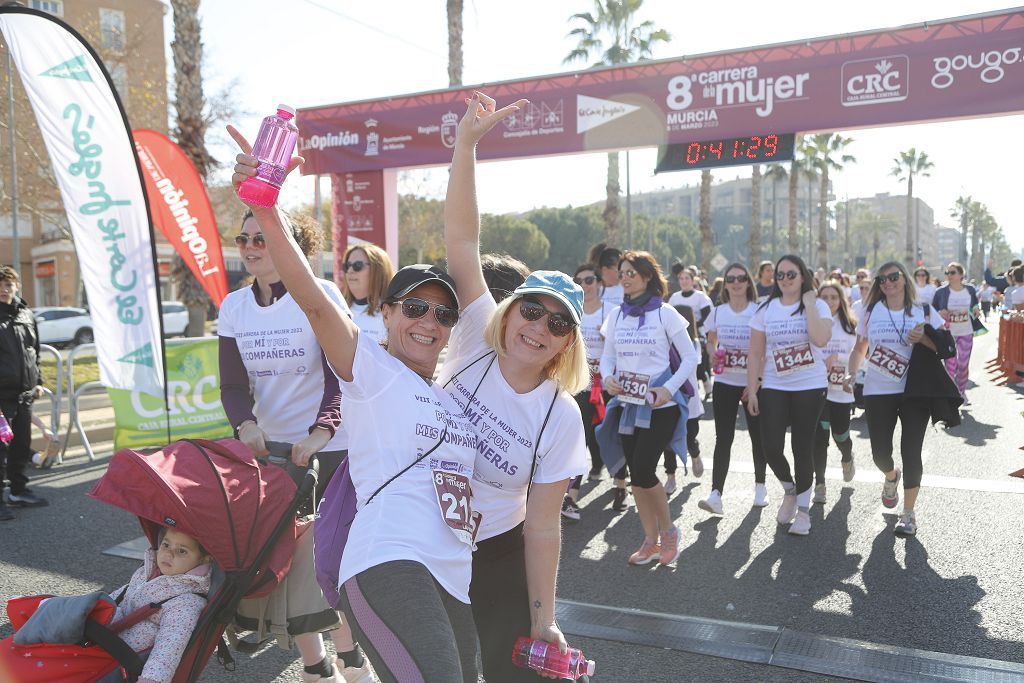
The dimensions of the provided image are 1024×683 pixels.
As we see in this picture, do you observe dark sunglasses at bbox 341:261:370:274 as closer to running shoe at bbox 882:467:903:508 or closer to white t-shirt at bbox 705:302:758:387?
white t-shirt at bbox 705:302:758:387

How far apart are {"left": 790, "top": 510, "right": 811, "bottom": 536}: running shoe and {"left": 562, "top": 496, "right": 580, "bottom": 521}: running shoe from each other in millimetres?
1613

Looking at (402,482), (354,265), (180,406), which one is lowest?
(180,406)

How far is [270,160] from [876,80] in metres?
10.8

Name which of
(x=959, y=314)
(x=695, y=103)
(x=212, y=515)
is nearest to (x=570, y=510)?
(x=212, y=515)

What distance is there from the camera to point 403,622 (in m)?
1.97

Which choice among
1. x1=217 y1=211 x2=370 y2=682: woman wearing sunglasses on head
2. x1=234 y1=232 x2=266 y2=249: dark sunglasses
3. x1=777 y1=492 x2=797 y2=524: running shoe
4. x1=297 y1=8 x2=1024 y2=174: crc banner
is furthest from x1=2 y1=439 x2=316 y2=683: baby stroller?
x1=297 y1=8 x2=1024 y2=174: crc banner

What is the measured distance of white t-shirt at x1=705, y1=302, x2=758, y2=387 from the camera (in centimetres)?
667

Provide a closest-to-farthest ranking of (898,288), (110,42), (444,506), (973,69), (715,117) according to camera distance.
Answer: (444,506)
(898,288)
(973,69)
(715,117)
(110,42)

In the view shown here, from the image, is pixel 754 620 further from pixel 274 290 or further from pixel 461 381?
pixel 274 290

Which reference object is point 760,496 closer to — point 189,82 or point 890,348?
point 890,348

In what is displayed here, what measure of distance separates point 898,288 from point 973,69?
5865 millimetres

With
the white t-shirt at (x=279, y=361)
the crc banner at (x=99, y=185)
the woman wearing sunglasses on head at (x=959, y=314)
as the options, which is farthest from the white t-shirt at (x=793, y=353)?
the woman wearing sunglasses on head at (x=959, y=314)

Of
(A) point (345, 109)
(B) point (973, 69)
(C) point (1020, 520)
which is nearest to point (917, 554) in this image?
(C) point (1020, 520)

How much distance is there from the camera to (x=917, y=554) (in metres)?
A: 5.40
